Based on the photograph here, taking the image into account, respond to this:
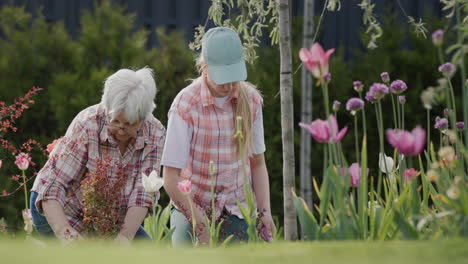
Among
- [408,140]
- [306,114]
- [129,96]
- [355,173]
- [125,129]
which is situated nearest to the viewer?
[408,140]

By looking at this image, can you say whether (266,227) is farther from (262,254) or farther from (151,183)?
(262,254)

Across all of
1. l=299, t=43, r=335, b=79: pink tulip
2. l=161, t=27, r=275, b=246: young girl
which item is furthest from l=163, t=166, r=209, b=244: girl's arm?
l=299, t=43, r=335, b=79: pink tulip

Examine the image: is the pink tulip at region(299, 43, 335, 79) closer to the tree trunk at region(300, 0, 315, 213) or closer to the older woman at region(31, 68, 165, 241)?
the older woman at region(31, 68, 165, 241)

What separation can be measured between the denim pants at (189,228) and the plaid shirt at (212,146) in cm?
4

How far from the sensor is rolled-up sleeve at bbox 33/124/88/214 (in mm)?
2916

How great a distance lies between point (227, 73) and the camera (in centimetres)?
280

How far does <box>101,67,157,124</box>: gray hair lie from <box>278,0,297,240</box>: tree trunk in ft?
1.95

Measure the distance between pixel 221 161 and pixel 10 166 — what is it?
228 centimetres

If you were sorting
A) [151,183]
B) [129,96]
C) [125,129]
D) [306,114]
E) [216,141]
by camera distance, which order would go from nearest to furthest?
[151,183] < [129,96] < [125,129] < [216,141] < [306,114]

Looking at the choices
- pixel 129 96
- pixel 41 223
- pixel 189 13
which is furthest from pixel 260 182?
pixel 189 13

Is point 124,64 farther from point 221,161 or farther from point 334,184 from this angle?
point 334,184

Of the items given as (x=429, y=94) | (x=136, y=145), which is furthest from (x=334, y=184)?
(x=136, y=145)

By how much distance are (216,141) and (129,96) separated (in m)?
0.46

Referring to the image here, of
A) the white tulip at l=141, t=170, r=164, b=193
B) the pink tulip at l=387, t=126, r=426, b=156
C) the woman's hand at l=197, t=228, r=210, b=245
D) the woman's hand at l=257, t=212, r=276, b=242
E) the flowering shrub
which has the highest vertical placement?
the pink tulip at l=387, t=126, r=426, b=156
